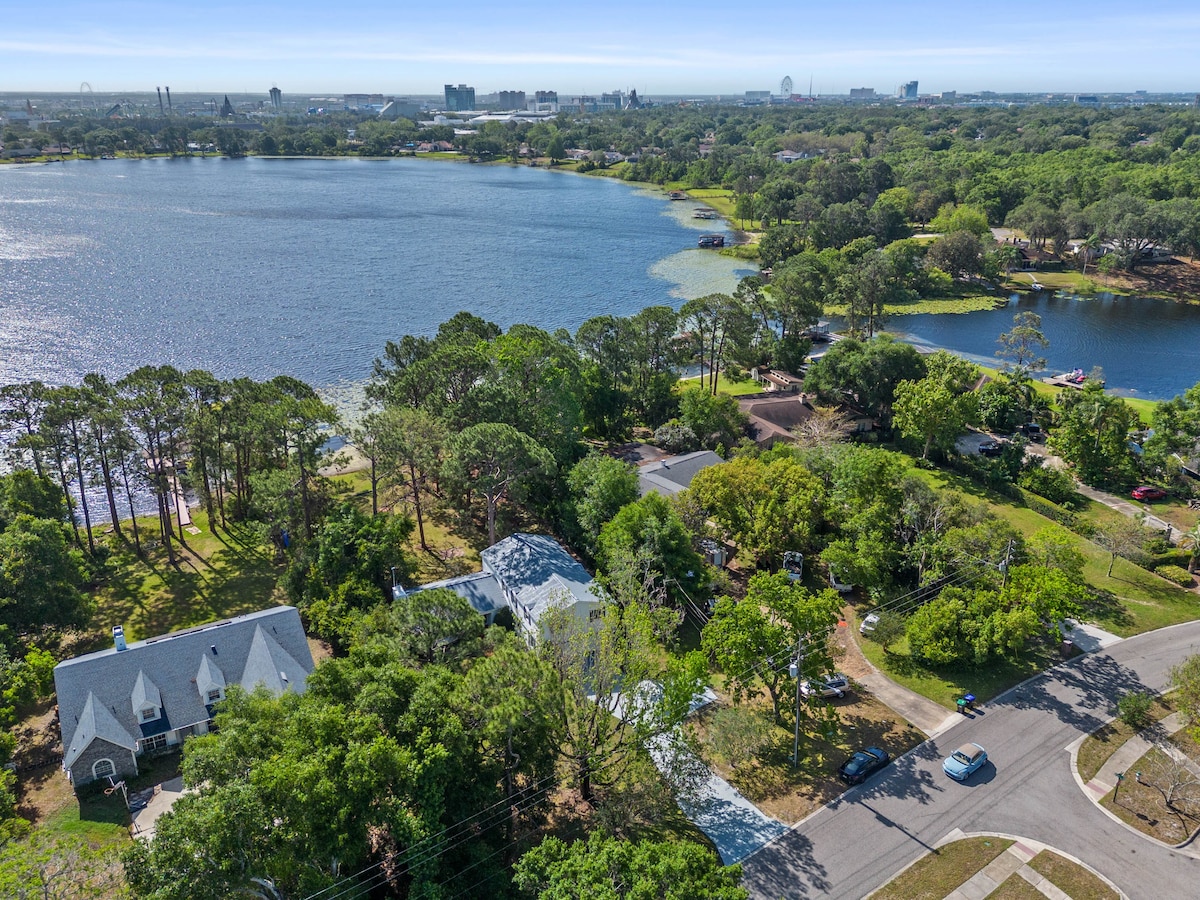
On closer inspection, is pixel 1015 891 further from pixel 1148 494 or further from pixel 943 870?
pixel 1148 494

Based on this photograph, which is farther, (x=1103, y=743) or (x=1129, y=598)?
(x=1129, y=598)

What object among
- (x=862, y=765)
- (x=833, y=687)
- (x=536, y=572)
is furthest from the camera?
(x=536, y=572)

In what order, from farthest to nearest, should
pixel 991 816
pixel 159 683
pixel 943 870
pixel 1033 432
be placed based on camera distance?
pixel 1033 432, pixel 159 683, pixel 991 816, pixel 943 870

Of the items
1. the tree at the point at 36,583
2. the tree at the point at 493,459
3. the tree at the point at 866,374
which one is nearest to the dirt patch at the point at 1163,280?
the tree at the point at 866,374

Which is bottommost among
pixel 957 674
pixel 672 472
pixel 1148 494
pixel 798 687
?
pixel 957 674

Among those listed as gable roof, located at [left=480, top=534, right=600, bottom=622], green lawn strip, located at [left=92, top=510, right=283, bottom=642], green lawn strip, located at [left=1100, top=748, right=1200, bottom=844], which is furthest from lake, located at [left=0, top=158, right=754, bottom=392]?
green lawn strip, located at [left=1100, top=748, right=1200, bottom=844]

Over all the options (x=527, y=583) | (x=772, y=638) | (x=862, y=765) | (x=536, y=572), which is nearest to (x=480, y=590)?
(x=527, y=583)

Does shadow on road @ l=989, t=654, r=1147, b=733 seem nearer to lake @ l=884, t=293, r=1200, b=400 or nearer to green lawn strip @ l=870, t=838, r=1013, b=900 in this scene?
green lawn strip @ l=870, t=838, r=1013, b=900
